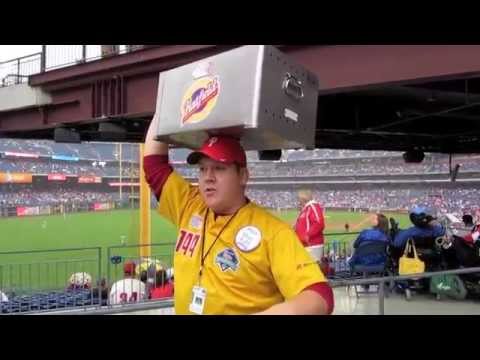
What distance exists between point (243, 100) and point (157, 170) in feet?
2.61

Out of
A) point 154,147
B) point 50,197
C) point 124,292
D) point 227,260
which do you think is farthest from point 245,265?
point 50,197

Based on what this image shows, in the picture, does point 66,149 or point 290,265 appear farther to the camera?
point 66,149

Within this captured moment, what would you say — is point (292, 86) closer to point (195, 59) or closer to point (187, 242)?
point (187, 242)

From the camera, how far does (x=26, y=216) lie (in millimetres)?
62188

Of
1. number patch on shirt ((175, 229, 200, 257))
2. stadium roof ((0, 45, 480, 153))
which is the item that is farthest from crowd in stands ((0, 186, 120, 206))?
number patch on shirt ((175, 229, 200, 257))

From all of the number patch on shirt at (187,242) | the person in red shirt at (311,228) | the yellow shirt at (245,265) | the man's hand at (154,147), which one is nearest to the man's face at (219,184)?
the yellow shirt at (245,265)

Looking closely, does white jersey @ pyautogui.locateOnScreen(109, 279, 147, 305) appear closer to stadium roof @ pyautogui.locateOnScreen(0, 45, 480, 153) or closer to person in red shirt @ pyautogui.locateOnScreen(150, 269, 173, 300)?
person in red shirt @ pyautogui.locateOnScreen(150, 269, 173, 300)

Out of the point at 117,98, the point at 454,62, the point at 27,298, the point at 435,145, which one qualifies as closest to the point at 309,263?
the point at 454,62

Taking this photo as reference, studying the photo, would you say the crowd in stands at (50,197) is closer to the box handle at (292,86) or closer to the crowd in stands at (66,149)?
the crowd in stands at (66,149)

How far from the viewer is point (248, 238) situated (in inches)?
84.4

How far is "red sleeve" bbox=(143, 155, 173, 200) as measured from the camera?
2641 millimetres

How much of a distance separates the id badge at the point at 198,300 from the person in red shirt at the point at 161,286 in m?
6.50
